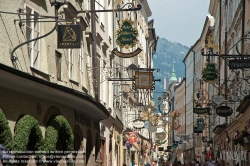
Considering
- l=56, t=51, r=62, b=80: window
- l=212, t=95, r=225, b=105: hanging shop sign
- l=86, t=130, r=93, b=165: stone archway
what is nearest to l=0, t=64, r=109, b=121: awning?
l=56, t=51, r=62, b=80: window

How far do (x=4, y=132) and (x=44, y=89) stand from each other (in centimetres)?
238

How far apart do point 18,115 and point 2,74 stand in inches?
95.2

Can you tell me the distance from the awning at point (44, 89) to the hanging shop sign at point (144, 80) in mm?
8873

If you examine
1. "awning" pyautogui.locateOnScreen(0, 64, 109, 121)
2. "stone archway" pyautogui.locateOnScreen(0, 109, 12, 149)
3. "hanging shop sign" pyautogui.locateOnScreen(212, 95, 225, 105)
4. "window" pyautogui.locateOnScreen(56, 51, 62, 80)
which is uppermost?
"hanging shop sign" pyautogui.locateOnScreen(212, 95, 225, 105)

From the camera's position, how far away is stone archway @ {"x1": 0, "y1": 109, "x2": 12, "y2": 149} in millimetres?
13082

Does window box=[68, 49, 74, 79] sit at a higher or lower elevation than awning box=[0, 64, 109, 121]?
higher

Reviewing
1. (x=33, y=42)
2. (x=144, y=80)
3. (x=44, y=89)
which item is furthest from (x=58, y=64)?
(x=144, y=80)

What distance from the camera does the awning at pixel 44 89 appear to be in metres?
13.0

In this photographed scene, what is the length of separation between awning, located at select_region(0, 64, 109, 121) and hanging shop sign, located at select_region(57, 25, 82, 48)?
3.81 ft

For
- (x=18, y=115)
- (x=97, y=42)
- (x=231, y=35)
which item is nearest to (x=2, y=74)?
(x=18, y=115)

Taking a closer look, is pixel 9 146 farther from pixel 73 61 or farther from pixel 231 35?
pixel 231 35

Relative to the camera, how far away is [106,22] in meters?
32.9

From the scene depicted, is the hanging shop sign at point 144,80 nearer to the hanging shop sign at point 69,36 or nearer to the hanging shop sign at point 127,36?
the hanging shop sign at point 127,36

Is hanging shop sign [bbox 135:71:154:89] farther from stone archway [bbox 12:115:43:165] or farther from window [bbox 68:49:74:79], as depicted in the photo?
stone archway [bbox 12:115:43:165]
